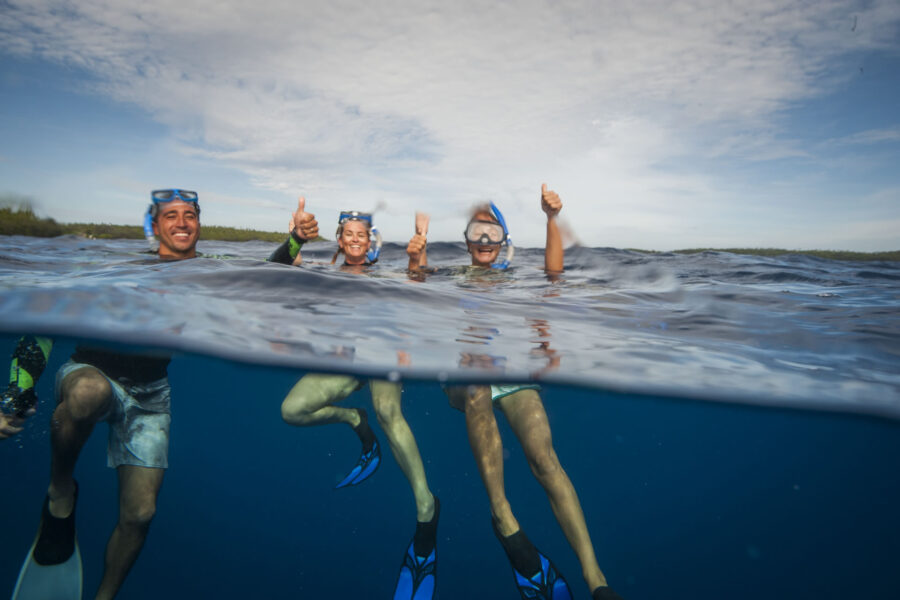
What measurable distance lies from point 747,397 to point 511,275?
5837 millimetres

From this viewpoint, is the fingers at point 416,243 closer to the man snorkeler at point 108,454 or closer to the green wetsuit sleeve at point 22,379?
the man snorkeler at point 108,454

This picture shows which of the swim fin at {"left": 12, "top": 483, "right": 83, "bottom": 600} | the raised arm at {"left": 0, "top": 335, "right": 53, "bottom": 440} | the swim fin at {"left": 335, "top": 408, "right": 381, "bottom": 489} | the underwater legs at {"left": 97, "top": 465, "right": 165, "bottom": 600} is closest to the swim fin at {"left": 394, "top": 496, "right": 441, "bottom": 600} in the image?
the swim fin at {"left": 335, "top": 408, "right": 381, "bottom": 489}

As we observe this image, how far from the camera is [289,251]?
23.3ft

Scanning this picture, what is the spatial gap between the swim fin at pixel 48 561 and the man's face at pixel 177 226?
384 cm

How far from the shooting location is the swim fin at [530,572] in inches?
163

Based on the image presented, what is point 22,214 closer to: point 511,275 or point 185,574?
point 511,275

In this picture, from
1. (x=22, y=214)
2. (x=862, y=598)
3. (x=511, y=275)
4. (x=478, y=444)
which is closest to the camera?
(x=478, y=444)

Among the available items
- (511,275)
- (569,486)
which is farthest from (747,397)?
(511,275)

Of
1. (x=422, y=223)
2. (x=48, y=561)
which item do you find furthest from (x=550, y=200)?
(x=48, y=561)

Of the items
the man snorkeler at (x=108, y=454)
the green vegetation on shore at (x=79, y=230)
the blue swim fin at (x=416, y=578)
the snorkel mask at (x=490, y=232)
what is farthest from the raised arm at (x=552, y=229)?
the green vegetation on shore at (x=79, y=230)

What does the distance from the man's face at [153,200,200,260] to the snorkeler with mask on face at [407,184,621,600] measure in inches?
178

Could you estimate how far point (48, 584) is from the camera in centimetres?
415

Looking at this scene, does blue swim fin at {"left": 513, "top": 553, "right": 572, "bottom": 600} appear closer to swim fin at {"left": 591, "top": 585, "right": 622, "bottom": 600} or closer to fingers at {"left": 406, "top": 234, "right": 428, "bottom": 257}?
swim fin at {"left": 591, "top": 585, "right": 622, "bottom": 600}

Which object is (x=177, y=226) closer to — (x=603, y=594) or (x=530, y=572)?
(x=530, y=572)
